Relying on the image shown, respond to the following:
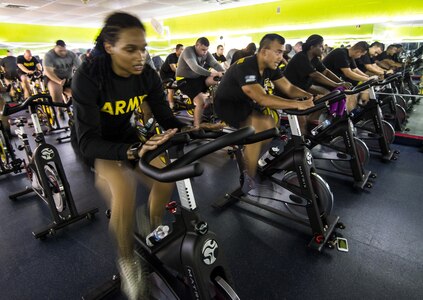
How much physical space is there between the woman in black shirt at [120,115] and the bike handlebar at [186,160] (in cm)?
13

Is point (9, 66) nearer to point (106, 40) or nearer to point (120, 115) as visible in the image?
point (120, 115)

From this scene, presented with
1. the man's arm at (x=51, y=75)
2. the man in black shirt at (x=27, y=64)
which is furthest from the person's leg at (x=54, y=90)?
the man in black shirt at (x=27, y=64)

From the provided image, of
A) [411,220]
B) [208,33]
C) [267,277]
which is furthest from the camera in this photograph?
[208,33]

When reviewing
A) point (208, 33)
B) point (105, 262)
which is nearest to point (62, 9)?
point (208, 33)

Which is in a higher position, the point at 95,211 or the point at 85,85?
the point at 85,85

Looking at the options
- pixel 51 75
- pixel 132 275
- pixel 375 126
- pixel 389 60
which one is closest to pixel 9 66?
pixel 51 75

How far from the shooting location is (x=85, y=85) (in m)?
1.25

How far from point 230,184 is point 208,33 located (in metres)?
8.77

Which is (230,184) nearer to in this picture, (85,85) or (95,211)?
(95,211)

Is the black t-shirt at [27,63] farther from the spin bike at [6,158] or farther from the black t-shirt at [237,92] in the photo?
the black t-shirt at [237,92]

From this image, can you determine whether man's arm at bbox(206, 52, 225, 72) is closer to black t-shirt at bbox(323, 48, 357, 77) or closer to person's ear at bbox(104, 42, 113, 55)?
black t-shirt at bbox(323, 48, 357, 77)

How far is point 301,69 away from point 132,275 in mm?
2814

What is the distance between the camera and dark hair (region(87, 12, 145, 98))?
1.20 m

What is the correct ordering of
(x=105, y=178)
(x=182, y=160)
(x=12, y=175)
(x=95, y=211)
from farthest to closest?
(x=12, y=175) → (x=95, y=211) → (x=105, y=178) → (x=182, y=160)
